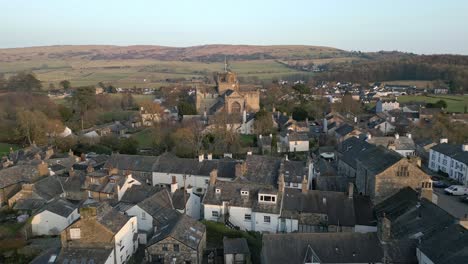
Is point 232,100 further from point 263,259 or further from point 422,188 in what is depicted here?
point 263,259

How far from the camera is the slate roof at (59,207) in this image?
2897 cm

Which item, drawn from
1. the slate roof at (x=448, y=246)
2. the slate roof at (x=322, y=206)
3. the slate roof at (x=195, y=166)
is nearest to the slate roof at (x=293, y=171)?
the slate roof at (x=195, y=166)

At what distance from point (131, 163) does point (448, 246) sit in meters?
30.4

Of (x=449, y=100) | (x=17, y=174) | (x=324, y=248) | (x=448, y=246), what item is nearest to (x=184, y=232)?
(x=324, y=248)

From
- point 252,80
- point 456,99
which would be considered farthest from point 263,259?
point 252,80

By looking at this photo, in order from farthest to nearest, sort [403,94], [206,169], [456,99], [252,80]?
[252,80]
[403,94]
[456,99]
[206,169]

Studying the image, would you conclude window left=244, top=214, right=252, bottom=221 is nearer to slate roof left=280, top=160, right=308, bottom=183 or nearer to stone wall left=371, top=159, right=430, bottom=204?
slate roof left=280, top=160, right=308, bottom=183

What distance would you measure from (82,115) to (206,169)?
4428 centimetres

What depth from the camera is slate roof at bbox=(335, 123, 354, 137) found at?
53531mm

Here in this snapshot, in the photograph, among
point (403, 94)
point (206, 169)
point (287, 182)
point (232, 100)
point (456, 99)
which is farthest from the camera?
point (403, 94)

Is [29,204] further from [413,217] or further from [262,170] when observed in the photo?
[413,217]

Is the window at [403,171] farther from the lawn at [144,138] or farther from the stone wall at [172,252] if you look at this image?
the lawn at [144,138]

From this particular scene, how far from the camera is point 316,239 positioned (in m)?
21.1

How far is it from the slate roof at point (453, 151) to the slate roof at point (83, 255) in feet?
113
